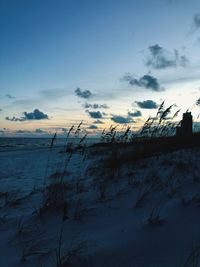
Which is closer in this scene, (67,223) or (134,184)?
(67,223)

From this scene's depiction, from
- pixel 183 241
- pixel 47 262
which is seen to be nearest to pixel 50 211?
pixel 47 262

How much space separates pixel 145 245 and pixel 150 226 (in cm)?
30

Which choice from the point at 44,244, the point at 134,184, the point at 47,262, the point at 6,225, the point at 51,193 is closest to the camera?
the point at 47,262

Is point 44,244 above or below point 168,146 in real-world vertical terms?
below

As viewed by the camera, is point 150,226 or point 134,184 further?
point 134,184

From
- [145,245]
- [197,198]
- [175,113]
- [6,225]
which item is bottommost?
[6,225]

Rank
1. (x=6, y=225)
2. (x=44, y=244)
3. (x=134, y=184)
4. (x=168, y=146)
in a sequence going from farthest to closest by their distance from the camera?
(x=168, y=146)
(x=134, y=184)
(x=6, y=225)
(x=44, y=244)

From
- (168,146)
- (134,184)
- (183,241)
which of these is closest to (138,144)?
(168,146)

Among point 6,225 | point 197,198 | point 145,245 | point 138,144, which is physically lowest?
point 6,225

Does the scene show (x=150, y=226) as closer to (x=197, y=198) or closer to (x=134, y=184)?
(x=197, y=198)

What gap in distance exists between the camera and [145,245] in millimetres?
2000

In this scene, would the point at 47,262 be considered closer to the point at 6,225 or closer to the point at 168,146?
the point at 6,225

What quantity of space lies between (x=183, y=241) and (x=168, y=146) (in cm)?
629

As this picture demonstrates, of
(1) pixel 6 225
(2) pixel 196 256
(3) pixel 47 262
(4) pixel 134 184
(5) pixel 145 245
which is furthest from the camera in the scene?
(4) pixel 134 184
